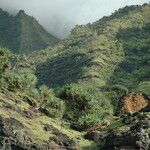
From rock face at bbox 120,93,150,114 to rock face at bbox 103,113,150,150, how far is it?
49.8m

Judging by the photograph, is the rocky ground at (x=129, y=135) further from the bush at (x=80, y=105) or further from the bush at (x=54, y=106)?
the bush at (x=54, y=106)

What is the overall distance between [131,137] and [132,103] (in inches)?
2448

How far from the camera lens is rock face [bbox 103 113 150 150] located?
Result: 107875mm

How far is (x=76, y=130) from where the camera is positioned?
139 meters

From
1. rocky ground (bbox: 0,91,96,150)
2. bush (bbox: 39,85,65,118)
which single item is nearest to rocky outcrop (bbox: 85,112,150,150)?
rocky ground (bbox: 0,91,96,150)

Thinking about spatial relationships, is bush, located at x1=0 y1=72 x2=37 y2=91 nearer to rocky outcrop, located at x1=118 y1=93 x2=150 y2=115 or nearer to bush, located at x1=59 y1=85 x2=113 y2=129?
bush, located at x1=59 y1=85 x2=113 y2=129

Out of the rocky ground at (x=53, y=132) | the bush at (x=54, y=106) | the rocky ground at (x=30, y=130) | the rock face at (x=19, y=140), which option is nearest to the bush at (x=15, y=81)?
the rocky ground at (x=30, y=130)

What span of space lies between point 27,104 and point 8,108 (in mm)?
19957

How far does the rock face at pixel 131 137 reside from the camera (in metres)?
108

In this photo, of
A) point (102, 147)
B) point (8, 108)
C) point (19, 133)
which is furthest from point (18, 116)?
point (102, 147)

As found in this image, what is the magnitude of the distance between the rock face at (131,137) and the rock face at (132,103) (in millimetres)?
49817

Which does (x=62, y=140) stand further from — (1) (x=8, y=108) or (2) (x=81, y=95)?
(2) (x=81, y=95)

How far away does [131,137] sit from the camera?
359 feet

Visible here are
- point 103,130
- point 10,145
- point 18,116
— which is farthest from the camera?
point 103,130
